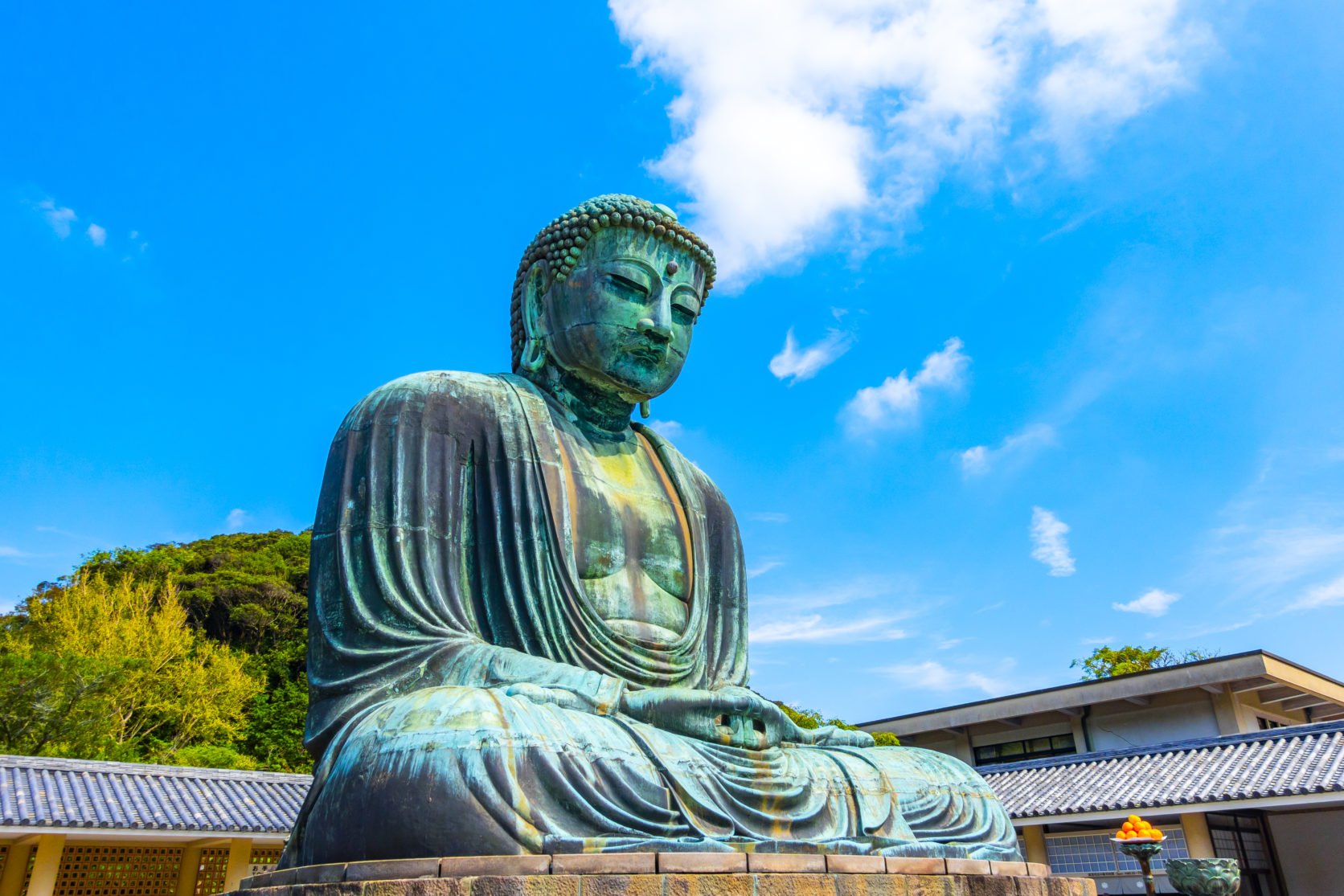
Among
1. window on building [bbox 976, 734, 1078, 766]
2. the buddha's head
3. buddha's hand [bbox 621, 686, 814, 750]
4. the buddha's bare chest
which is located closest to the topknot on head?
the buddha's head

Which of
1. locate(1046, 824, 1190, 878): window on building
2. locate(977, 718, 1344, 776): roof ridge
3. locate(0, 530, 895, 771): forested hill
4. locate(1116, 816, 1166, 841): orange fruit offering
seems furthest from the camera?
locate(0, 530, 895, 771): forested hill

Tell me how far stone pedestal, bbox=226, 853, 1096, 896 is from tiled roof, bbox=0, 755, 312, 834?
1223 centimetres

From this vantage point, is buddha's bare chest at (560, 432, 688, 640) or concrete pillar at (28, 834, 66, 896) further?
concrete pillar at (28, 834, 66, 896)

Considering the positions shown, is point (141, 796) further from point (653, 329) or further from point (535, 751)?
point (535, 751)

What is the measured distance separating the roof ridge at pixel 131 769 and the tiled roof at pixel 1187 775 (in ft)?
44.8

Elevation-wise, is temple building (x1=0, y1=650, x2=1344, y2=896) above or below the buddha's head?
below

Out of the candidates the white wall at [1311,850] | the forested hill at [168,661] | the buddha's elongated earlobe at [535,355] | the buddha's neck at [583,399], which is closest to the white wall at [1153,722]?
the white wall at [1311,850]

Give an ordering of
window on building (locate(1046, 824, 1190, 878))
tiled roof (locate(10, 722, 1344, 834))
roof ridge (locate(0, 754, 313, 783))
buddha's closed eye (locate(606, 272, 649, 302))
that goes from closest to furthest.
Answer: buddha's closed eye (locate(606, 272, 649, 302)), tiled roof (locate(10, 722, 1344, 834)), window on building (locate(1046, 824, 1190, 878)), roof ridge (locate(0, 754, 313, 783))

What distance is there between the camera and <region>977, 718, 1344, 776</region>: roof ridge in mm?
17000

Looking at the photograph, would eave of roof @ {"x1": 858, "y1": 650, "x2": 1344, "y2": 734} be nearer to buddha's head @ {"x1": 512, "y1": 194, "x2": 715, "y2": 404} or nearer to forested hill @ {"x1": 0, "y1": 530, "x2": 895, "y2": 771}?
forested hill @ {"x1": 0, "y1": 530, "x2": 895, "y2": 771}

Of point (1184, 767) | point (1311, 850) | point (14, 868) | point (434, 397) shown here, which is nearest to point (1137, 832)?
point (1184, 767)

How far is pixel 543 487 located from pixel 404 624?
1048 mm

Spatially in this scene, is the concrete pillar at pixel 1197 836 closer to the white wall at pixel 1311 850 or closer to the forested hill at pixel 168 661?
the white wall at pixel 1311 850

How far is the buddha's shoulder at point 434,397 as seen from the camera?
5215 millimetres
